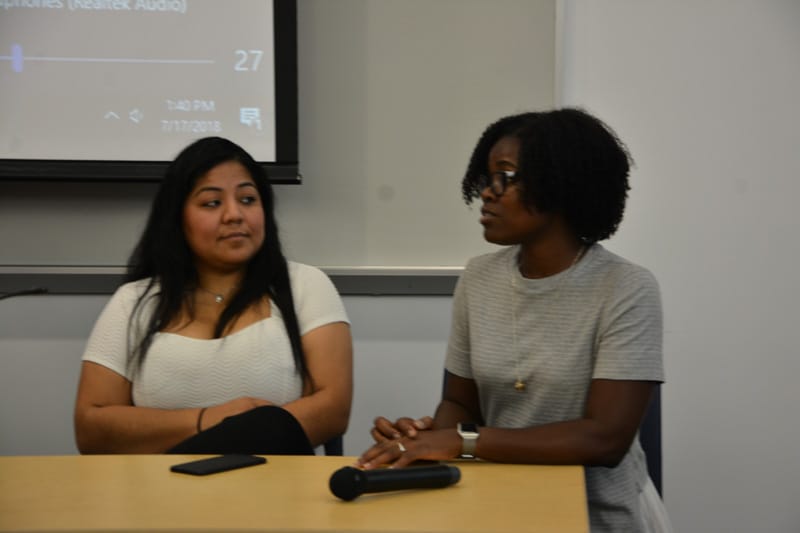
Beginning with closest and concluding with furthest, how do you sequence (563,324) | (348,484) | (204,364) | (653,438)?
(348,484) → (563,324) → (653,438) → (204,364)

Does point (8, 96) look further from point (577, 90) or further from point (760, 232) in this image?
point (760, 232)

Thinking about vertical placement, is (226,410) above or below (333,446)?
above

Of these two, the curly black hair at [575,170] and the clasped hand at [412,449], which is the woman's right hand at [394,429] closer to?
the clasped hand at [412,449]

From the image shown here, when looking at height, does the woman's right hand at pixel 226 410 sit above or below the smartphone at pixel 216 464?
below

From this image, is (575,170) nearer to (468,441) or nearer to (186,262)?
(468,441)

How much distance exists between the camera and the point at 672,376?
323 centimetres

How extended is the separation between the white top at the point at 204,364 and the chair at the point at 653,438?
79 cm

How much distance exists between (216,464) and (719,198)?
212 centimetres

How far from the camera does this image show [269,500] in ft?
4.73

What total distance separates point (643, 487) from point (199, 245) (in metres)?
1.18

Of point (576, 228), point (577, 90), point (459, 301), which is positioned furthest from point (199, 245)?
point (577, 90)

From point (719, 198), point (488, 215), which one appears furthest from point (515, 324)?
point (719, 198)

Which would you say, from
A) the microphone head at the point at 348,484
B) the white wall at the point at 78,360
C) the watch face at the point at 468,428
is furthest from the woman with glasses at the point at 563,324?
the white wall at the point at 78,360

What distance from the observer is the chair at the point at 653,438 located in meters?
2.06
